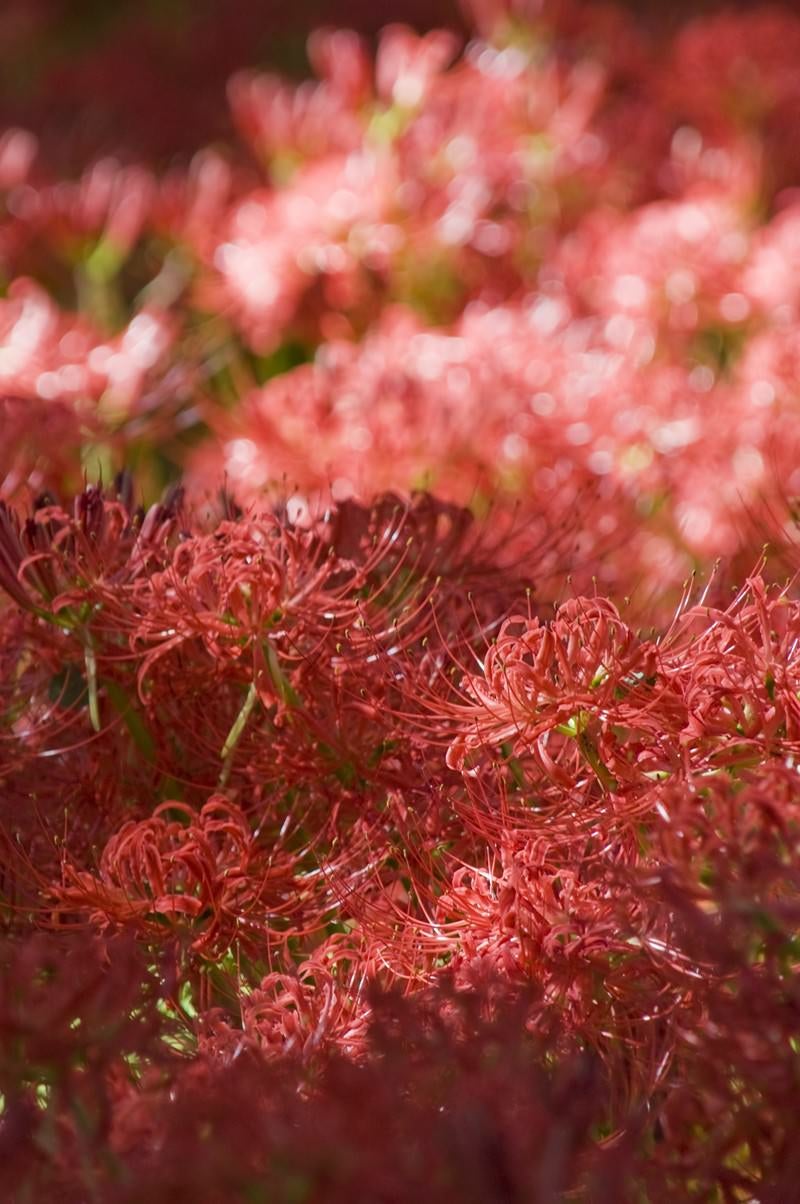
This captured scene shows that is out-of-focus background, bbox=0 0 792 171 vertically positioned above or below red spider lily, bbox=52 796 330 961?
below

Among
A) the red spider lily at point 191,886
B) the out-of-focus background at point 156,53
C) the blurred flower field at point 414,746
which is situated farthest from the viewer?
the out-of-focus background at point 156,53

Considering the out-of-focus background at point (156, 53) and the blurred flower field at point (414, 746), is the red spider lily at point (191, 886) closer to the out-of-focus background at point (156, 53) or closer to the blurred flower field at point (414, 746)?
the blurred flower field at point (414, 746)

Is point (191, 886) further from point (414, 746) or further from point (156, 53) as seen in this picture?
point (156, 53)

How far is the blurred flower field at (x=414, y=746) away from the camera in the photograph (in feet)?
1.52

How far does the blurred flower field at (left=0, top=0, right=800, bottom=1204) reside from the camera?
0.46m

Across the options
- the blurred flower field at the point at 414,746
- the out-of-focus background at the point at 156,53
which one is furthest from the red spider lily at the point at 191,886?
the out-of-focus background at the point at 156,53

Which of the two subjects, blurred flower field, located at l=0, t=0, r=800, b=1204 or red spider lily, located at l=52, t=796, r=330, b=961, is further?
red spider lily, located at l=52, t=796, r=330, b=961

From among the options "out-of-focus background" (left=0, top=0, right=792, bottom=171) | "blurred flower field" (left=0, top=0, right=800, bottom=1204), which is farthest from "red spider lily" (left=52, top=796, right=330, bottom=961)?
"out-of-focus background" (left=0, top=0, right=792, bottom=171)

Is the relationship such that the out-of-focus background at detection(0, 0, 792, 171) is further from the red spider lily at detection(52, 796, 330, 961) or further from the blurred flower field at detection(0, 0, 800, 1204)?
the red spider lily at detection(52, 796, 330, 961)

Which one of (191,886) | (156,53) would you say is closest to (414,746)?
(191,886)

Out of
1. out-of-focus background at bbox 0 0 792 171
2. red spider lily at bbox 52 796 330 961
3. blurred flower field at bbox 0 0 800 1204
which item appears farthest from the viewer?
out-of-focus background at bbox 0 0 792 171

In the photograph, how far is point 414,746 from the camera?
2.22 feet

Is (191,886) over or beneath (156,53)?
over

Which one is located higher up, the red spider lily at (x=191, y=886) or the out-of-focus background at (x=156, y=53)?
the red spider lily at (x=191, y=886)
